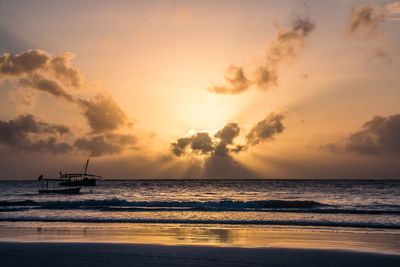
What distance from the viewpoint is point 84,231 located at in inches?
866

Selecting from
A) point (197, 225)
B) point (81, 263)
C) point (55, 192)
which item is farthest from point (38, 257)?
point (55, 192)

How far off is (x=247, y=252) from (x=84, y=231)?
11878 mm

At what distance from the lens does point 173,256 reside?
13.9 m

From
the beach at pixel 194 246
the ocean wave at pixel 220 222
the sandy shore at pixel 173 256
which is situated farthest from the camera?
the ocean wave at pixel 220 222

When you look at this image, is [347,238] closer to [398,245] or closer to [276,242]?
[398,245]

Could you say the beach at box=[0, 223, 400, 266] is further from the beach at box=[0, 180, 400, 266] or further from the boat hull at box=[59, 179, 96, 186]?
the boat hull at box=[59, 179, 96, 186]

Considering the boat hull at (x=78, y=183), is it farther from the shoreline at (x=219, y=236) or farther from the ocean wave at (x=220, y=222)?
the shoreline at (x=219, y=236)

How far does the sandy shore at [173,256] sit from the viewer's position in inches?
509

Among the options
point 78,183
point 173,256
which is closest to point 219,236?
point 173,256

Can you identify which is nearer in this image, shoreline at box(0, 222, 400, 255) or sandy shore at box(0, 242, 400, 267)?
sandy shore at box(0, 242, 400, 267)

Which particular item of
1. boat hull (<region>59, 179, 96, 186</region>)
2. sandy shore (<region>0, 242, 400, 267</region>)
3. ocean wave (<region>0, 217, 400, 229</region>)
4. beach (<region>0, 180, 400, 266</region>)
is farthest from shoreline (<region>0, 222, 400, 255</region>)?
boat hull (<region>59, 179, 96, 186</region>)

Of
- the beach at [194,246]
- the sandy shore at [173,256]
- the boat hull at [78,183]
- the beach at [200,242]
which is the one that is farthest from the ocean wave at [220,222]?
the boat hull at [78,183]

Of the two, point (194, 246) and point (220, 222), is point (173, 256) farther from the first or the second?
point (220, 222)

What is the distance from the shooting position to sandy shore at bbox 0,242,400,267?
12938 millimetres
